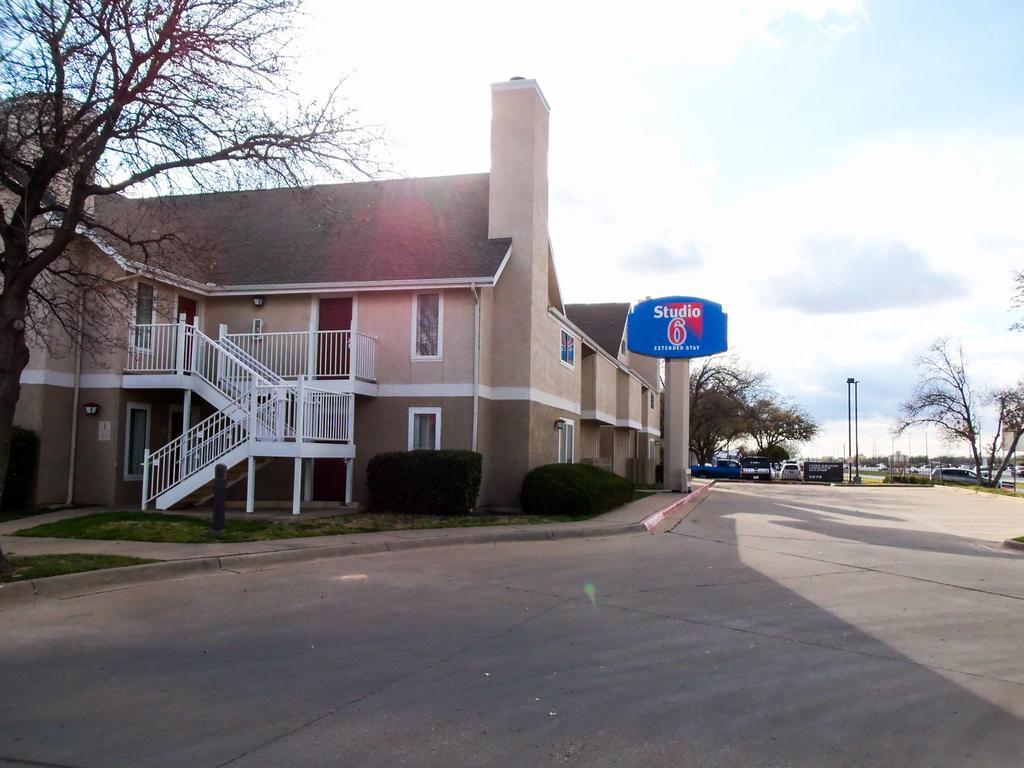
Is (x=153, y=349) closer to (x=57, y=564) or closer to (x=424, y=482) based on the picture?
(x=424, y=482)

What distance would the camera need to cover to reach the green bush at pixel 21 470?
53.8 ft

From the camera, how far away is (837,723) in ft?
17.8

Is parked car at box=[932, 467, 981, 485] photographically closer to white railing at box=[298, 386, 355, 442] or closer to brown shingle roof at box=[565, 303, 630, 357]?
brown shingle roof at box=[565, 303, 630, 357]

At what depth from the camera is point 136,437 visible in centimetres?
1884

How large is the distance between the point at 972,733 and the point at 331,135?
1071 cm

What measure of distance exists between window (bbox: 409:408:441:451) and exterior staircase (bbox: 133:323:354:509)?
5.92 ft

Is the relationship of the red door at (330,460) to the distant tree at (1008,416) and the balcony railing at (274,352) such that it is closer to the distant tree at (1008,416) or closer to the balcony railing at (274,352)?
the balcony railing at (274,352)

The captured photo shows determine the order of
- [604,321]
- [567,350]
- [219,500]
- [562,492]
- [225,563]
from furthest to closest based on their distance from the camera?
[604,321] → [567,350] → [562,492] → [219,500] → [225,563]

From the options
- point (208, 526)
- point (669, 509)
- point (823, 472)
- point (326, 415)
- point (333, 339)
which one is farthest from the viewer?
point (823, 472)

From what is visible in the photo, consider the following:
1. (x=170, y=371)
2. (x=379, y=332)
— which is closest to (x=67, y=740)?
(x=170, y=371)

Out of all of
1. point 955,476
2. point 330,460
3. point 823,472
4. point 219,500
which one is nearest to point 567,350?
point 330,460

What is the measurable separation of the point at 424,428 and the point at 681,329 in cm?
1374

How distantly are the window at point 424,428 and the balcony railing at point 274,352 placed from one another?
4.45ft

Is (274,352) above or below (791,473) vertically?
above
